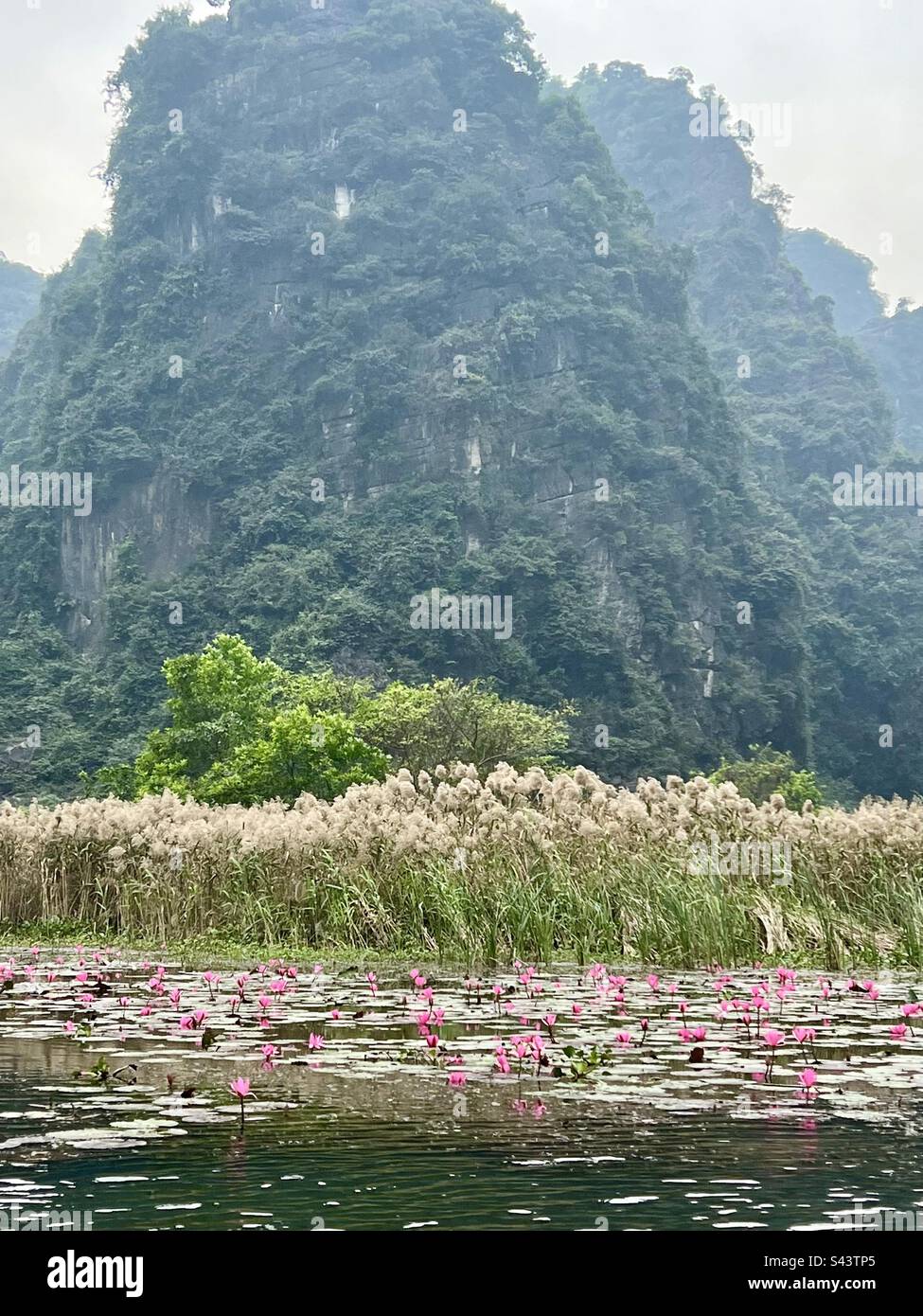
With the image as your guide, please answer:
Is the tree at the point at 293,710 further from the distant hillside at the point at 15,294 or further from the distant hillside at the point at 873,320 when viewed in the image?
the distant hillside at the point at 15,294

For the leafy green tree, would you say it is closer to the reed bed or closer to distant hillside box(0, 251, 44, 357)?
the reed bed

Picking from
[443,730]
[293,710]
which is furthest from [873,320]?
[293,710]

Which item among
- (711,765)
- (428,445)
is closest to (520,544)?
(428,445)

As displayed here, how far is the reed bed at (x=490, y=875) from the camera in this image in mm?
11539

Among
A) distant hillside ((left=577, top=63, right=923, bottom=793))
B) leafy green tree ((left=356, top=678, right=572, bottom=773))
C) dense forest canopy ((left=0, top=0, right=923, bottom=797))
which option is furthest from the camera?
distant hillside ((left=577, top=63, right=923, bottom=793))

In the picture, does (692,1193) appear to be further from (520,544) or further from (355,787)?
(520,544)

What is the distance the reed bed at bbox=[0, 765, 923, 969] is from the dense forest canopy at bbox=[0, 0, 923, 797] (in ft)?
118

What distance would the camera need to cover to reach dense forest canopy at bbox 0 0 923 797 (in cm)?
5622

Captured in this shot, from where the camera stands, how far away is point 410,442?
204 feet

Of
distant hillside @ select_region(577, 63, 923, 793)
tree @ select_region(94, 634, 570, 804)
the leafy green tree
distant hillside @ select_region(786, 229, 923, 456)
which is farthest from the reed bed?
distant hillside @ select_region(786, 229, 923, 456)

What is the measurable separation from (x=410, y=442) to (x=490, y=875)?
51.0 metres

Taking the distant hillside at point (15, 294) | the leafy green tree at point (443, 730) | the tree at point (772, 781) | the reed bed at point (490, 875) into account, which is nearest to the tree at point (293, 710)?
the leafy green tree at point (443, 730)

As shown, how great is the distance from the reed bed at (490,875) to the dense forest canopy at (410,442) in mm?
35965
